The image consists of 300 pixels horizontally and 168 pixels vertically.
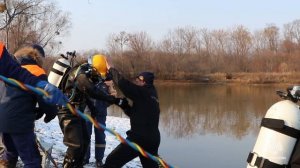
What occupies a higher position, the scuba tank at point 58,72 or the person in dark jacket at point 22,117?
the scuba tank at point 58,72

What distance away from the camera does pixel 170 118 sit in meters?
21.1

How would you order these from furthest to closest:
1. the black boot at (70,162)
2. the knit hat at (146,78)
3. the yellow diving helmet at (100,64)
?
the yellow diving helmet at (100,64) < the black boot at (70,162) < the knit hat at (146,78)

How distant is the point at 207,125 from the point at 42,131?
34.1ft

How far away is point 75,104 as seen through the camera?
594 cm

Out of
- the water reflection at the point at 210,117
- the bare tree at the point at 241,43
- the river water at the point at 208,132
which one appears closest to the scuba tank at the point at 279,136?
the river water at the point at 208,132

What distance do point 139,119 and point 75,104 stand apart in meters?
0.99

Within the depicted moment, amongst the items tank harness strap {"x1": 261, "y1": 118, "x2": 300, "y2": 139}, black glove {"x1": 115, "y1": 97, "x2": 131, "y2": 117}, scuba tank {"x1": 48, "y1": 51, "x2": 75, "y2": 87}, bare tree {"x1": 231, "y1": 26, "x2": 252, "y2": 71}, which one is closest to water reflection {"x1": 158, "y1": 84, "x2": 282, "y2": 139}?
scuba tank {"x1": 48, "y1": 51, "x2": 75, "y2": 87}

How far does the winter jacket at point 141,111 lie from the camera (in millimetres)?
5465

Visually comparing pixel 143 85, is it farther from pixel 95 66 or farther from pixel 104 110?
pixel 104 110

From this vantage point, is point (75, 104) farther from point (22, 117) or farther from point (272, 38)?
point (272, 38)

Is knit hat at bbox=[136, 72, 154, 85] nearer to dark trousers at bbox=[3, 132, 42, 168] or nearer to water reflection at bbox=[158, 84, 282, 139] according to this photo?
dark trousers at bbox=[3, 132, 42, 168]

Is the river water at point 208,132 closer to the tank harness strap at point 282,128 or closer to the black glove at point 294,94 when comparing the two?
the black glove at point 294,94

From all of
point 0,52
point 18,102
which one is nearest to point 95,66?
point 18,102

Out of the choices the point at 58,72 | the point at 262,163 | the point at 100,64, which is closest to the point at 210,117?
the point at 58,72
